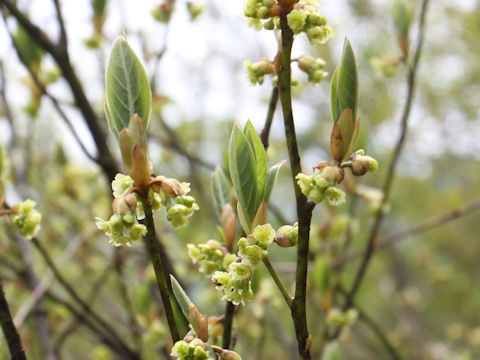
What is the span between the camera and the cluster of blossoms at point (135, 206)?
497mm

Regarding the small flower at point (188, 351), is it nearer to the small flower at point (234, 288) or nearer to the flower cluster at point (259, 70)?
the small flower at point (234, 288)

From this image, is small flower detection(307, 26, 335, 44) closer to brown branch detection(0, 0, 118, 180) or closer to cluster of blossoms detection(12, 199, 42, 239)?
cluster of blossoms detection(12, 199, 42, 239)

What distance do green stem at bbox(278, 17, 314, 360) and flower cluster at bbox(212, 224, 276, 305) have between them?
0.15 feet

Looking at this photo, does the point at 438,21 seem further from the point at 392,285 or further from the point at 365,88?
the point at 392,285

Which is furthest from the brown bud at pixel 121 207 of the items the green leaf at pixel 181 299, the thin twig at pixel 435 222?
the thin twig at pixel 435 222

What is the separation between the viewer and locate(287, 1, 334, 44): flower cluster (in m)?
0.52

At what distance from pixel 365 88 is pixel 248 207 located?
689 cm

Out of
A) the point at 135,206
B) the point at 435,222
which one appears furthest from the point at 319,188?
the point at 435,222

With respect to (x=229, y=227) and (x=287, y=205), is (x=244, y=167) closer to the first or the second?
(x=229, y=227)

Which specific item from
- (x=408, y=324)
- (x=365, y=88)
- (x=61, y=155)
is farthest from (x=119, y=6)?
(x=365, y=88)

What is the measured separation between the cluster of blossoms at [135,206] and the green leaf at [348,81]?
8.4 inches

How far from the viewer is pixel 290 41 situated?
52 centimetres

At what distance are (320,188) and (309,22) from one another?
22 cm

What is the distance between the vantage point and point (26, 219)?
28.1 inches
